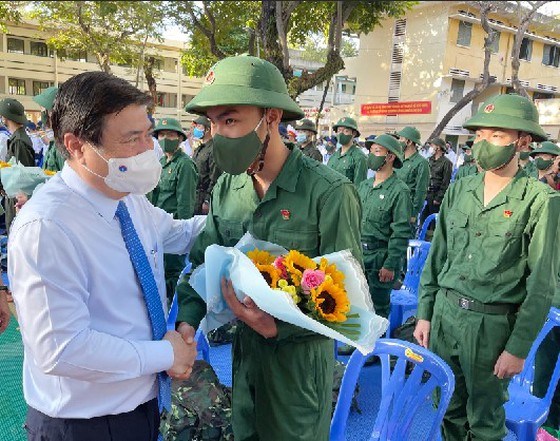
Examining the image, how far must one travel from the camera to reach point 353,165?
738 centimetres

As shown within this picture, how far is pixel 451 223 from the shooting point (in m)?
2.81

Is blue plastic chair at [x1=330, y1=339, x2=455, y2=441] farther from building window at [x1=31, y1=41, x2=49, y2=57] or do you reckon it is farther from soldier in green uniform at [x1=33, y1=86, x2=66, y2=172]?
building window at [x1=31, y1=41, x2=49, y2=57]

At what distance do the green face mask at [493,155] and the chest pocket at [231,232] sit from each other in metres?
1.52

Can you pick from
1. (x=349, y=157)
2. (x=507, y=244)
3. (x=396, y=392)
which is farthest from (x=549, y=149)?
(x=396, y=392)

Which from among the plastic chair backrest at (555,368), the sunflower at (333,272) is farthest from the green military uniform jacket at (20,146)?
the plastic chair backrest at (555,368)

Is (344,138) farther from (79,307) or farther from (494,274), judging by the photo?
(79,307)

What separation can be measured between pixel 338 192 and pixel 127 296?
0.84m

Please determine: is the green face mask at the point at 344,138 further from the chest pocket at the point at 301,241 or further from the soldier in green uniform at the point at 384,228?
the chest pocket at the point at 301,241

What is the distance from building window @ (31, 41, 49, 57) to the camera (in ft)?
76.8

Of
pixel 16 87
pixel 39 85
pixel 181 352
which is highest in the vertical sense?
pixel 39 85

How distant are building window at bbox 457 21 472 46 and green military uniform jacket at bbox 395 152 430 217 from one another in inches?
838

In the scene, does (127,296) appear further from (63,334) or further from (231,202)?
(231,202)

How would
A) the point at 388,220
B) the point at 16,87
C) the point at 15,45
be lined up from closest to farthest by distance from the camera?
1. the point at 388,220
2. the point at 15,45
3. the point at 16,87

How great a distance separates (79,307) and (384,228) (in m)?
3.58
